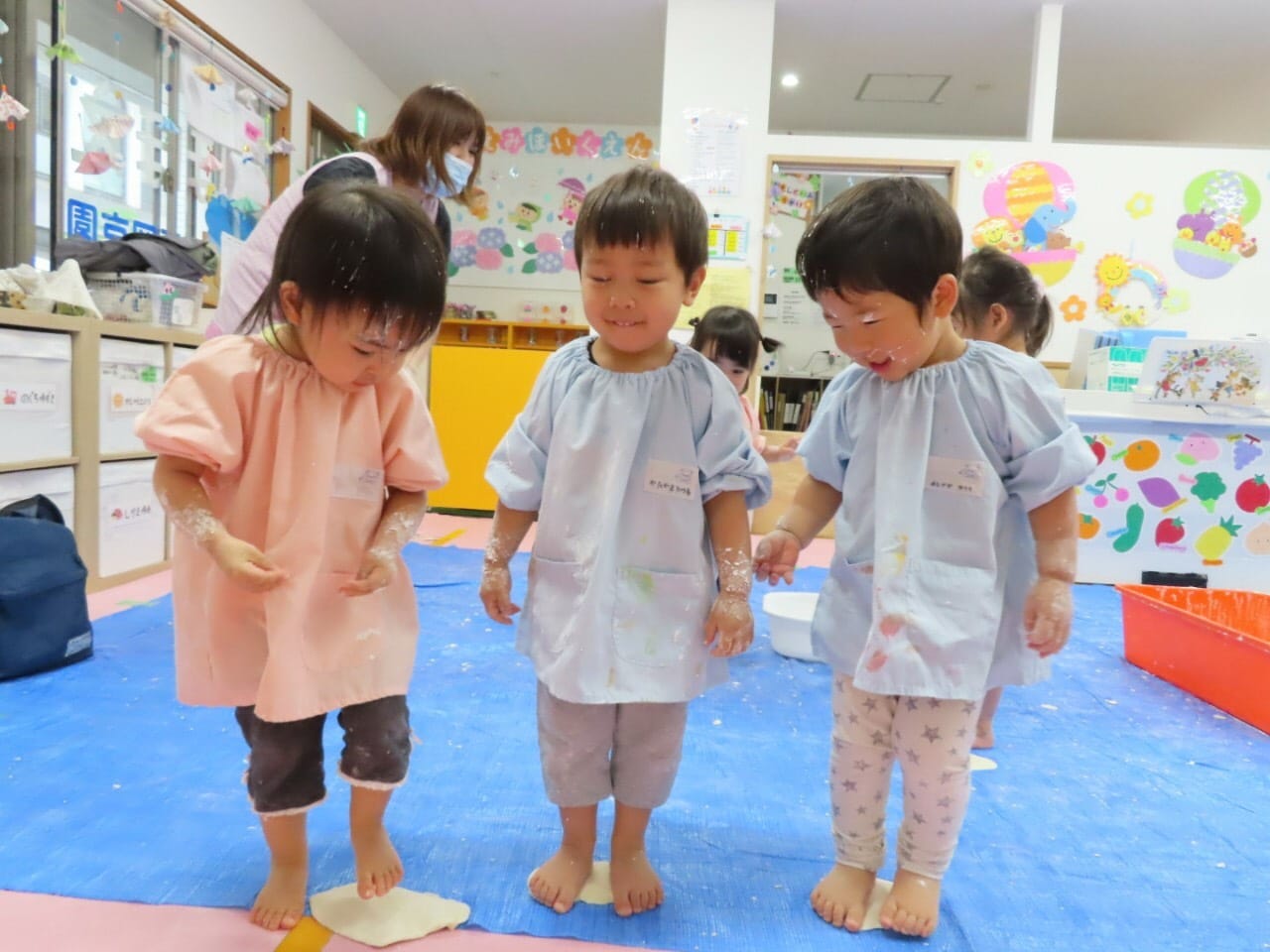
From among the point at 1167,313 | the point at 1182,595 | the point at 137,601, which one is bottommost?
the point at 137,601

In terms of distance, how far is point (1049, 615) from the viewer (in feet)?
3.23

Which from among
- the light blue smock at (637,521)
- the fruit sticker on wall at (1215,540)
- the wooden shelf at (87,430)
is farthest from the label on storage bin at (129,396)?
the fruit sticker on wall at (1215,540)

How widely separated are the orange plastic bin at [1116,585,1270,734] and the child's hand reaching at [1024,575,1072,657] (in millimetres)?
1166

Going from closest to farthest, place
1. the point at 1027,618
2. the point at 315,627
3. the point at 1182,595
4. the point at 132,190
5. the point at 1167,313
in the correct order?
the point at 315,627 → the point at 1027,618 → the point at 1182,595 → the point at 132,190 → the point at 1167,313

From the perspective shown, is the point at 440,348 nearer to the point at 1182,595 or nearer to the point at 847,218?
the point at 1182,595

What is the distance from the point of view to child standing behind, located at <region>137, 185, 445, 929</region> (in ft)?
2.76

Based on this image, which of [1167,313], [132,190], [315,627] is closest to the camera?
[315,627]

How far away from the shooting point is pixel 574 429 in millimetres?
1003

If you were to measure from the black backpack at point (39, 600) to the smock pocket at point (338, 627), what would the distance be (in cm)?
127

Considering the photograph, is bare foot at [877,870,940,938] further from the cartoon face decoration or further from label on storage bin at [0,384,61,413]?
the cartoon face decoration

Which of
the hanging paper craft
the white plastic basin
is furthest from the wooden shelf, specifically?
the white plastic basin

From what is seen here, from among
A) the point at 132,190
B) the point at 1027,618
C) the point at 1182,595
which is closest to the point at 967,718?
the point at 1027,618

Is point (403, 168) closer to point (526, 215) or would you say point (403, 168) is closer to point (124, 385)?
point (124, 385)

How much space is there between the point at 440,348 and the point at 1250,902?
174 inches
